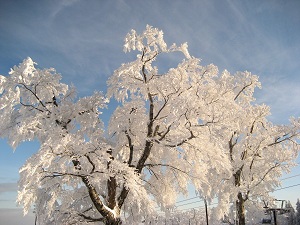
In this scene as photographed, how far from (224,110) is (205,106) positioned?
0.92 metres

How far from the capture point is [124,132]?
12.2 meters

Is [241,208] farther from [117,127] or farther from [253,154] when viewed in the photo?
[117,127]

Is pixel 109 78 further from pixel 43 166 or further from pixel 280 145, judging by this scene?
pixel 280 145

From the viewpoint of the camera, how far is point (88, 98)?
39.7ft

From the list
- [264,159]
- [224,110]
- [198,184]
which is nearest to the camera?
[224,110]

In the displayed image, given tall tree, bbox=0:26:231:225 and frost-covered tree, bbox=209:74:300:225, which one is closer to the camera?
tall tree, bbox=0:26:231:225

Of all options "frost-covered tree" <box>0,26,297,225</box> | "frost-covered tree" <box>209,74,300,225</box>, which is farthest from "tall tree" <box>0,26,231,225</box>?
"frost-covered tree" <box>209,74,300,225</box>

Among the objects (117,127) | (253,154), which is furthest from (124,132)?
(253,154)

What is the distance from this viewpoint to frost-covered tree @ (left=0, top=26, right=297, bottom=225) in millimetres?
9953

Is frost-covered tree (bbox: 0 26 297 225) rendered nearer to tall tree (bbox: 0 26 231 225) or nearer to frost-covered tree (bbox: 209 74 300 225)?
tall tree (bbox: 0 26 231 225)

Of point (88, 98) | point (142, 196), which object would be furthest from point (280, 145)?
point (88, 98)

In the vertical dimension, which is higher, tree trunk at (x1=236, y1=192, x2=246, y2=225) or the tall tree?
the tall tree

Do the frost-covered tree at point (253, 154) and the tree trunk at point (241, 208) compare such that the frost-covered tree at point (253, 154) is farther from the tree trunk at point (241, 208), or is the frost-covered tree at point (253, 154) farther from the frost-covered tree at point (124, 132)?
the frost-covered tree at point (124, 132)

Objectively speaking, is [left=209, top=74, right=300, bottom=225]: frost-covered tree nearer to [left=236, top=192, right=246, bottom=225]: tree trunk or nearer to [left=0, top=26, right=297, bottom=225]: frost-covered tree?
[left=236, top=192, right=246, bottom=225]: tree trunk
